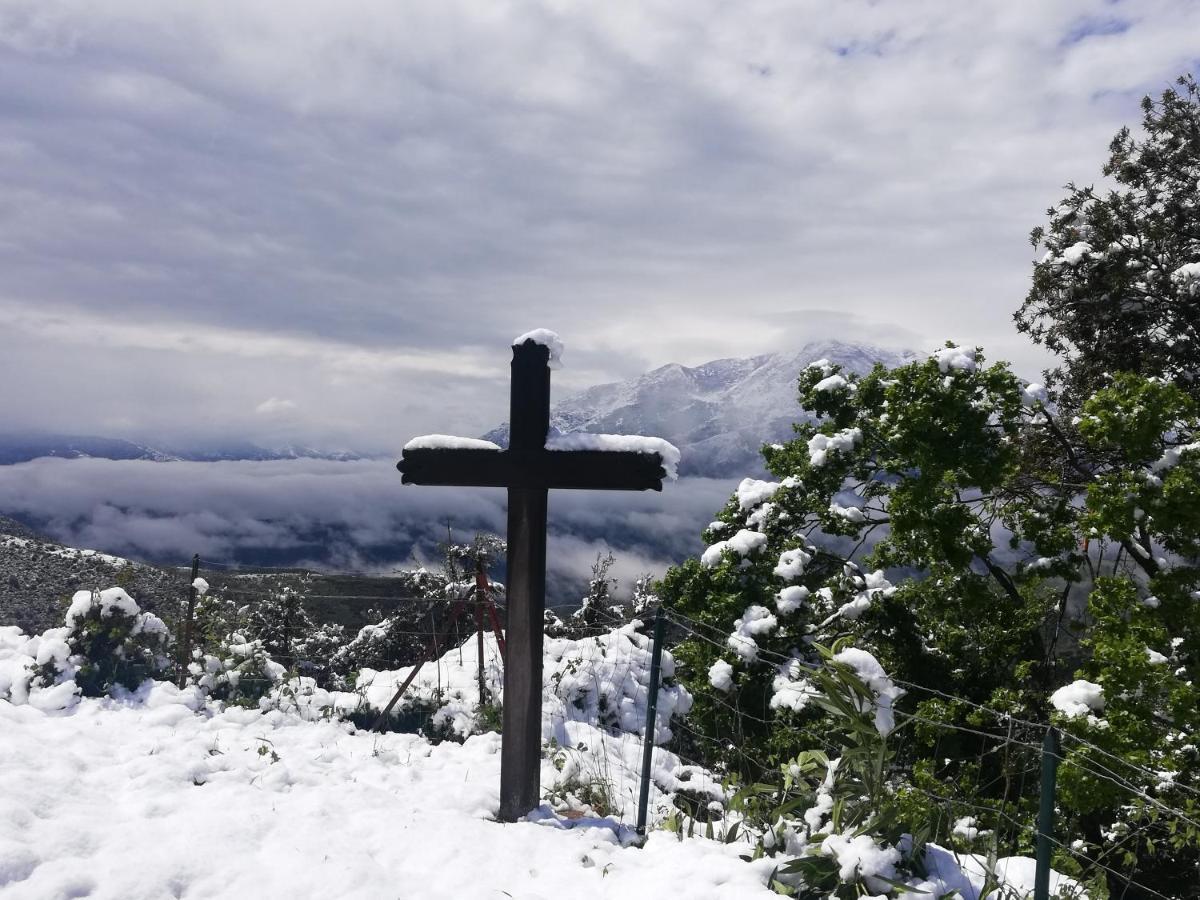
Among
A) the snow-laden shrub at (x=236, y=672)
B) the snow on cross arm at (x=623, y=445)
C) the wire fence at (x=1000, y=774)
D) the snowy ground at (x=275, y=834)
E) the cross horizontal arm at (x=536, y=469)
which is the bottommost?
the wire fence at (x=1000, y=774)

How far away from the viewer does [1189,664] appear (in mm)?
8664

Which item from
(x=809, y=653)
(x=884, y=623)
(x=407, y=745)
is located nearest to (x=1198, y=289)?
(x=884, y=623)

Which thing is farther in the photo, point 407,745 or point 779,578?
point 779,578

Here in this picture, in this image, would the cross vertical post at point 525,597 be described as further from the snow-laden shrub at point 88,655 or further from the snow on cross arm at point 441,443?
the snow-laden shrub at point 88,655

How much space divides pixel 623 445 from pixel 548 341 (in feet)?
3.20

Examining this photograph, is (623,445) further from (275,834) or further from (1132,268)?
(1132,268)

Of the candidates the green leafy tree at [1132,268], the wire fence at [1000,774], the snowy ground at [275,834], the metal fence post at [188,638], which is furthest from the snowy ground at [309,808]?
the green leafy tree at [1132,268]

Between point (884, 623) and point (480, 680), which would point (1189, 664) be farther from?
point (480, 680)

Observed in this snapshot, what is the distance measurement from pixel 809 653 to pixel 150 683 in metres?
8.27

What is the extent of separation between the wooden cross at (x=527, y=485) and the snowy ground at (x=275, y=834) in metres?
0.52

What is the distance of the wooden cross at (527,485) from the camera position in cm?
587

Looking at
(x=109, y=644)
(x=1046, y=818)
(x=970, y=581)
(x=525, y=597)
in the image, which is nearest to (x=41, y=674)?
(x=109, y=644)

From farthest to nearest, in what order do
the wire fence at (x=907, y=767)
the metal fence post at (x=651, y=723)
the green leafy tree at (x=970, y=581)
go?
the green leafy tree at (x=970, y=581) < the metal fence post at (x=651, y=723) < the wire fence at (x=907, y=767)

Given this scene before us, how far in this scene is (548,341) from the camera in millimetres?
5988
